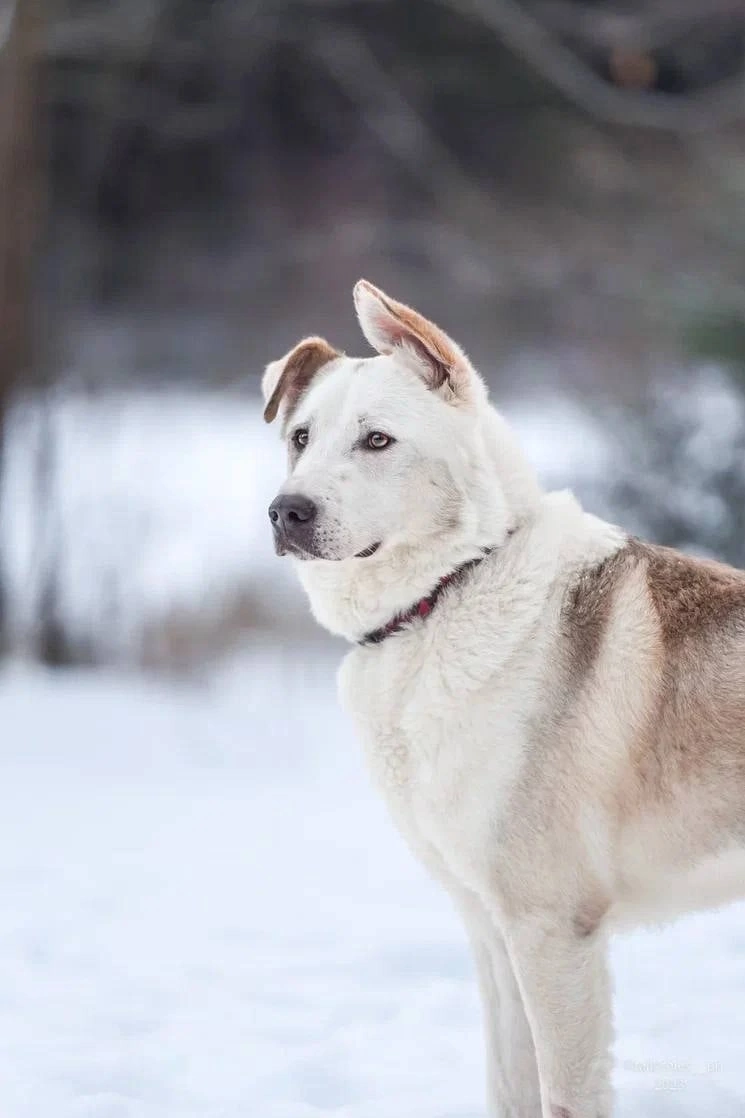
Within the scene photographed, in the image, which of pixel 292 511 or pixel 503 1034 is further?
pixel 503 1034

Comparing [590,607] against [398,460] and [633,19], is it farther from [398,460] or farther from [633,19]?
[633,19]

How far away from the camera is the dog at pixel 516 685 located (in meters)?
2.51

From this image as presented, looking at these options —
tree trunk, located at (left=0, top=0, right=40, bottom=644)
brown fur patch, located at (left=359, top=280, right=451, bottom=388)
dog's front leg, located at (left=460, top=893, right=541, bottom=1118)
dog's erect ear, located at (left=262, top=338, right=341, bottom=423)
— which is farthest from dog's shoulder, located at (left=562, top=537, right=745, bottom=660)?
tree trunk, located at (left=0, top=0, right=40, bottom=644)

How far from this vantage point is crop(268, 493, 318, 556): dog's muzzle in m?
2.69

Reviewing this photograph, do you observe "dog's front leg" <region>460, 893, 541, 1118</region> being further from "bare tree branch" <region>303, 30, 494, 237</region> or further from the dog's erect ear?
"bare tree branch" <region>303, 30, 494, 237</region>

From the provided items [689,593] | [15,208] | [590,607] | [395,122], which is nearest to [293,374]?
[590,607]

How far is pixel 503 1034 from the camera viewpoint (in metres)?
2.79

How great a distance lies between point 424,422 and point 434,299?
1092cm

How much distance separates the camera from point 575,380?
12.1 meters

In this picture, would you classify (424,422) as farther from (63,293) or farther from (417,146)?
(417,146)

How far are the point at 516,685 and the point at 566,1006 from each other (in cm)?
63

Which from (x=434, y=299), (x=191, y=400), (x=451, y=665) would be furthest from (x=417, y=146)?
(x=451, y=665)

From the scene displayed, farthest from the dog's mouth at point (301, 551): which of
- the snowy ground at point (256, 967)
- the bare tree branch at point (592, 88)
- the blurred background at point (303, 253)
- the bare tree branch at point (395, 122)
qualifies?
the bare tree branch at point (395, 122)

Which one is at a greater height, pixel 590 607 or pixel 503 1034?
pixel 590 607
